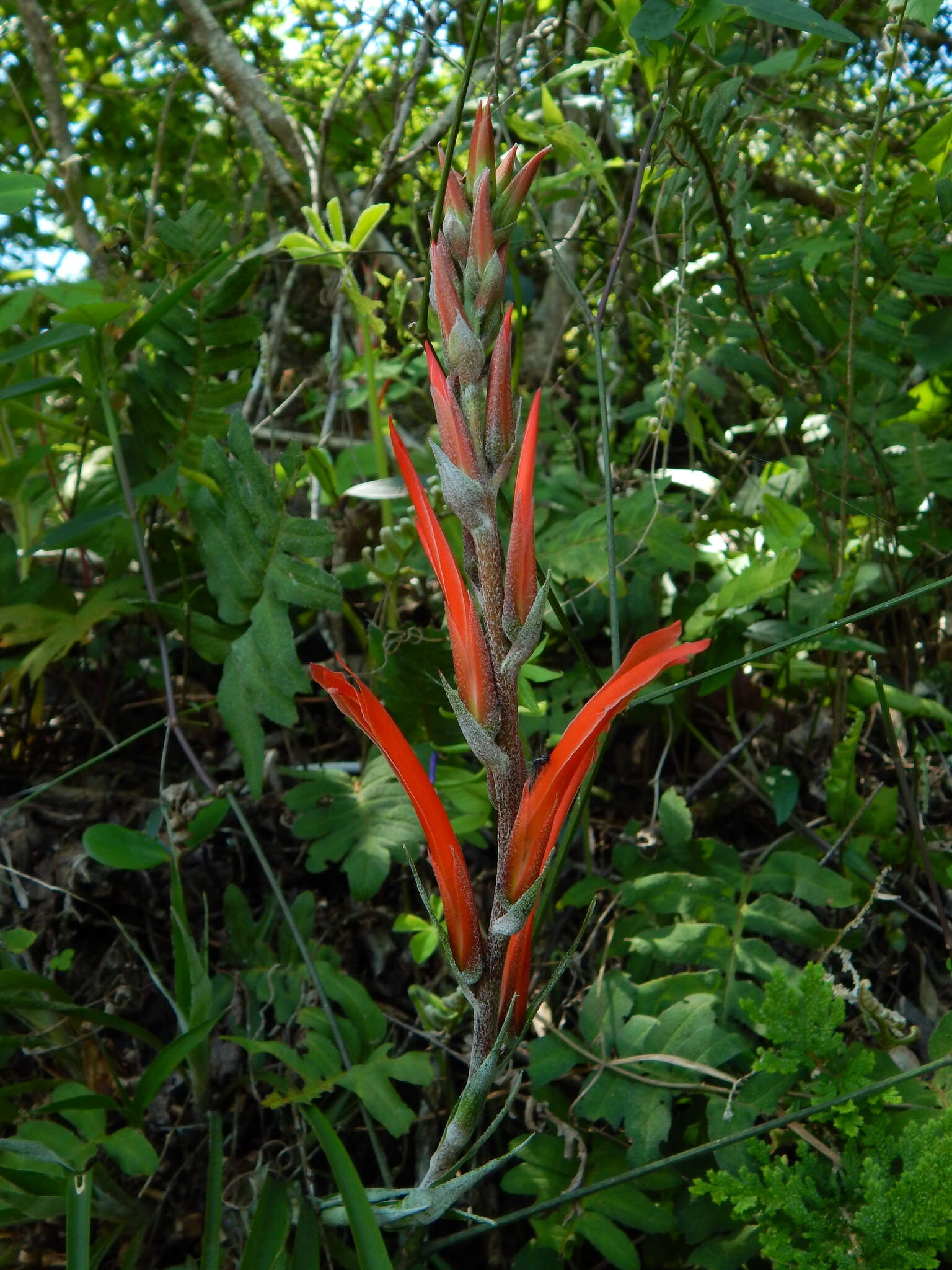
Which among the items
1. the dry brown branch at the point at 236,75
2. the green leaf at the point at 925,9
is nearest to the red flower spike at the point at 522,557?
the green leaf at the point at 925,9

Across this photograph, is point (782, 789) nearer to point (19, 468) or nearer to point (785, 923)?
point (785, 923)

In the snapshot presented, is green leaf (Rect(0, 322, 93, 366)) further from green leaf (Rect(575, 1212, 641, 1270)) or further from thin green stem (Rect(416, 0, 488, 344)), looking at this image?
green leaf (Rect(575, 1212, 641, 1270))

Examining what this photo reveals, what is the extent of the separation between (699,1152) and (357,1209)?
37 centimetres

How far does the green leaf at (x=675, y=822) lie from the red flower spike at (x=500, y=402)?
0.82 meters

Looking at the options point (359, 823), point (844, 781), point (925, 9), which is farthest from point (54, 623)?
point (925, 9)

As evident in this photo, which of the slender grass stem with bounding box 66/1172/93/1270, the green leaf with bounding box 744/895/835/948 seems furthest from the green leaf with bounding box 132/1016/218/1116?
the green leaf with bounding box 744/895/835/948

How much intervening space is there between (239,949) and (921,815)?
1.18 meters

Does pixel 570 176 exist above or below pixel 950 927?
above

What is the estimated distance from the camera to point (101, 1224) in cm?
127

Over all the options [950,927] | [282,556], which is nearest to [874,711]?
[950,927]

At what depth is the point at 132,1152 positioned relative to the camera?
116 cm

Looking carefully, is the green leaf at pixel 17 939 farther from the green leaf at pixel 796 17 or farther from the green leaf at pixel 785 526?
the green leaf at pixel 796 17

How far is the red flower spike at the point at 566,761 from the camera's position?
75 centimetres

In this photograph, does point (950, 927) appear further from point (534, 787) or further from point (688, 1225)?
point (534, 787)
